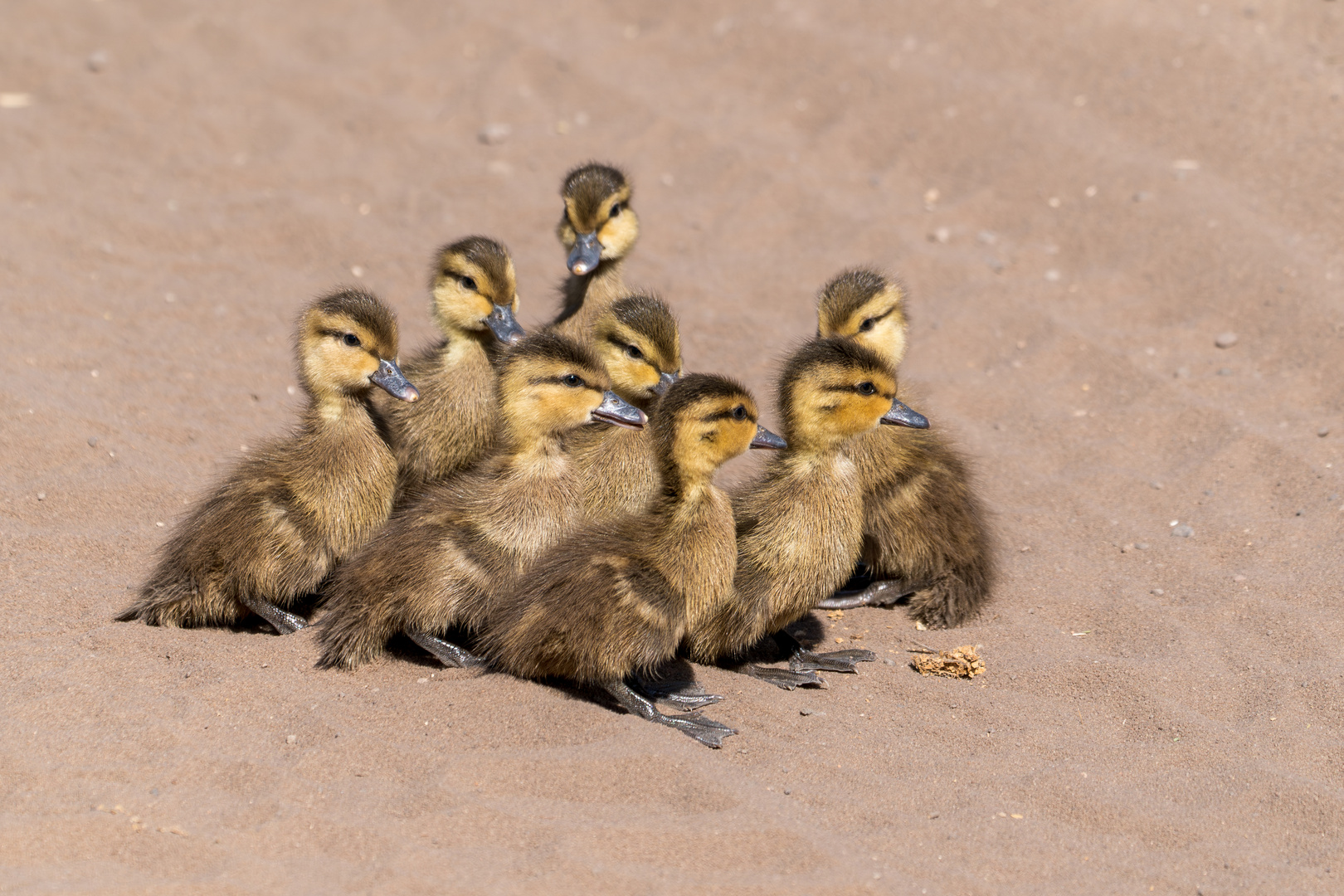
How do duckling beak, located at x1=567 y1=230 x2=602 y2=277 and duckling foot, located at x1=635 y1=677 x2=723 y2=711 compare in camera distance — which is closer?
duckling foot, located at x1=635 y1=677 x2=723 y2=711

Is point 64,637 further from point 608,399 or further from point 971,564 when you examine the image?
point 971,564

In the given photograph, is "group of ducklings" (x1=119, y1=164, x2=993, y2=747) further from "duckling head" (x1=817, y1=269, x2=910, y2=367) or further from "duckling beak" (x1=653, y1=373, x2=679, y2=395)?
"duckling head" (x1=817, y1=269, x2=910, y2=367)

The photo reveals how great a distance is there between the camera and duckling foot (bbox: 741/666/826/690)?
18.4 ft

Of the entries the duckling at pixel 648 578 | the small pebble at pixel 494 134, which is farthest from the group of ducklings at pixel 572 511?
the small pebble at pixel 494 134

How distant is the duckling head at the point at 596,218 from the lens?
714 centimetres

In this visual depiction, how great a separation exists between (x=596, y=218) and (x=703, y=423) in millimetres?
2294

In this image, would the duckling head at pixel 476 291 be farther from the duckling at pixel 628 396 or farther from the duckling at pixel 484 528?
the duckling at pixel 484 528

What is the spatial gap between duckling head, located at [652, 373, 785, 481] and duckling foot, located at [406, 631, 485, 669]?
116cm

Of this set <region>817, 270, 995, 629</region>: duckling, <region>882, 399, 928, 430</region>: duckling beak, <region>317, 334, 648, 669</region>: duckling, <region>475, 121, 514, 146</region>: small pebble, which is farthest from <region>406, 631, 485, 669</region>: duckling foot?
<region>475, 121, 514, 146</region>: small pebble

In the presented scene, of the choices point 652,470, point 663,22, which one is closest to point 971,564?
point 652,470

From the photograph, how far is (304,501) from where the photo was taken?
5805mm

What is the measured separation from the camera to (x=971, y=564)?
630 centimetres

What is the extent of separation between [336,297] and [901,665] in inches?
116

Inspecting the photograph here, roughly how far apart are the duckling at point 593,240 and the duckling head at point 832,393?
1.69m
